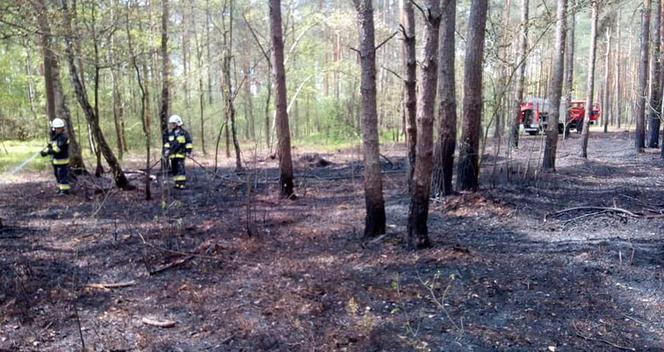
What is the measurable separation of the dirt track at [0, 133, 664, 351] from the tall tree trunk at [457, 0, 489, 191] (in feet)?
2.68

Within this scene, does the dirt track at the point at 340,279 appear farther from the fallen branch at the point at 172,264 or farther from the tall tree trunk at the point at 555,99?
the tall tree trunk at the point at 555,99

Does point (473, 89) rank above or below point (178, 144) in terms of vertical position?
above

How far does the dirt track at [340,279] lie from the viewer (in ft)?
13.2

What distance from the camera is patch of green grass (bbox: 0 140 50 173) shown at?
15.8 m

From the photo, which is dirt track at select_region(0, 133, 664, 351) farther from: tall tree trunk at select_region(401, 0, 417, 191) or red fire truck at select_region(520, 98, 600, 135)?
red fire truck at select_region(520, 98, 600, 135)

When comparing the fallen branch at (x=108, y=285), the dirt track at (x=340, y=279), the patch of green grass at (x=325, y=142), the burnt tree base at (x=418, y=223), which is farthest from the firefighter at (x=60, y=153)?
the patch of green grass at (x=325, y=142)

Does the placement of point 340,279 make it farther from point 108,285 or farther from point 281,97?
point 281,97

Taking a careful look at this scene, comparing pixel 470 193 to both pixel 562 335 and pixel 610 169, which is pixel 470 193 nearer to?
pixel 562 335

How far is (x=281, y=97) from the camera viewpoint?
32.4ft

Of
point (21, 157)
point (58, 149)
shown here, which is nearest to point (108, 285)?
point (58, 149)

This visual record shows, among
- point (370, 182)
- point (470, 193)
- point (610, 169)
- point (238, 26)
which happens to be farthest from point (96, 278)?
point (238, 26)

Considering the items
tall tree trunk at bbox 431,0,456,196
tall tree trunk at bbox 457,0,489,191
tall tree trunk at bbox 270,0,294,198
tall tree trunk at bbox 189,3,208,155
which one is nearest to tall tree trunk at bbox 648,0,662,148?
tall tree trunk at bbox 457,0,489,191

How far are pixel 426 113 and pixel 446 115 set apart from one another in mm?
3606

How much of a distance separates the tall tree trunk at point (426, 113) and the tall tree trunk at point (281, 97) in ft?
15.3
